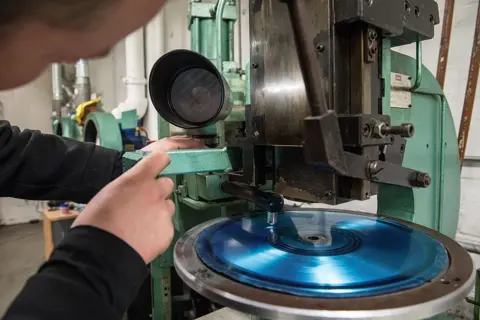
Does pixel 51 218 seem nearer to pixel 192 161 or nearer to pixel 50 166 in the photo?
pixel 50 166

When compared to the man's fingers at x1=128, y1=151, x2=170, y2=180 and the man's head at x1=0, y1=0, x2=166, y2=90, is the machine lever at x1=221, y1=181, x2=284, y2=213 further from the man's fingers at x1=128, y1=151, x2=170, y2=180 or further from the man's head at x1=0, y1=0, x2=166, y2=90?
the man's head at x1=0, y1=0, x2=166, y2=90

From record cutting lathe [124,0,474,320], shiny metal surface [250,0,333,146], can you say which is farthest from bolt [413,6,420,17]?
shiny metal surface [250,0,333,146]

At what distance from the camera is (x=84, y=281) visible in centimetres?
42

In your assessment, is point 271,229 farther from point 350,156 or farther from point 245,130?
point 350,156

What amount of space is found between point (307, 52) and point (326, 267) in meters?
0.42

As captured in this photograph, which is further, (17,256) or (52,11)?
(17,256)

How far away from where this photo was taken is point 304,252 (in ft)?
2.55

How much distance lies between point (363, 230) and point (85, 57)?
2.65ft

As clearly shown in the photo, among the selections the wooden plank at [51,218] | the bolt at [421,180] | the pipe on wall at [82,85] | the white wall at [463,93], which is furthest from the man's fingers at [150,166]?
the pipe on wall at [82,85]

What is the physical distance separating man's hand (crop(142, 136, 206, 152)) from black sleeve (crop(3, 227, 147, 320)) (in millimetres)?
550

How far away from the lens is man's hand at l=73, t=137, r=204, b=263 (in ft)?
1.60

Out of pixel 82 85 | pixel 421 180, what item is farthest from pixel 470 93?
pixel 82 85

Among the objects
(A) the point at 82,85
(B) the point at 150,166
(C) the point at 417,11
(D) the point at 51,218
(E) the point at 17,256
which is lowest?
(E) the point at 17,256

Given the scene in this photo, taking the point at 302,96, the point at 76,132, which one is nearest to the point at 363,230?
the point at 302,96
